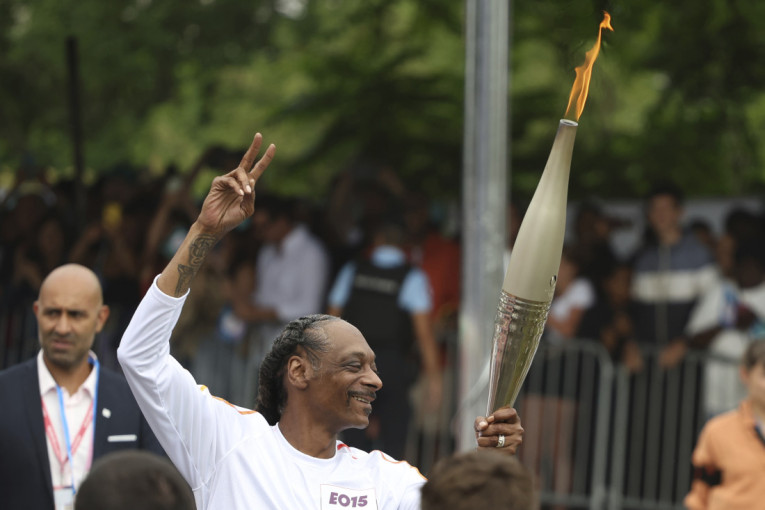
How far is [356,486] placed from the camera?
3848 millimetres

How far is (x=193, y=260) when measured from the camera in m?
3.78

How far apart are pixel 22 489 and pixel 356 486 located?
1.73m

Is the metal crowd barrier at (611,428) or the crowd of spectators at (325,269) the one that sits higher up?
the crowd of spectators at (325,269)

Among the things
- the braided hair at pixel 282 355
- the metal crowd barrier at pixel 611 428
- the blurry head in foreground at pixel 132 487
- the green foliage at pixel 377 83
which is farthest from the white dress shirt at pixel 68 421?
the green foliage at pixel 377 83

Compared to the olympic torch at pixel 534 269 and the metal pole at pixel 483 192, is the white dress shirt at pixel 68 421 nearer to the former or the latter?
the olympic torch at pixel 534 269

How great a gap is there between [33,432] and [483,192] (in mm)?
3246

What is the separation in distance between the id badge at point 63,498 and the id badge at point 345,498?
1.61m

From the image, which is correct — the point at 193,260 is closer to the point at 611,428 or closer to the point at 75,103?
the point at 75,103

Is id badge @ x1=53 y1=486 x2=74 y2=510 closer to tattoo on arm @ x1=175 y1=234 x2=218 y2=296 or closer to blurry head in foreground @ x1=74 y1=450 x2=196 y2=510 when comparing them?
tattoo on arm @ x1=175 y1=234 x2=218 y2=296

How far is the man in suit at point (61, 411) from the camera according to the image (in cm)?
493

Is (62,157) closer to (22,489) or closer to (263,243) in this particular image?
(263,243)

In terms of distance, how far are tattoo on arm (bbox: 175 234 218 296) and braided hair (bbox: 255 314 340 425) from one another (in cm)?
45

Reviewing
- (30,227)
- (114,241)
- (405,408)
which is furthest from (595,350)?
(30,227)

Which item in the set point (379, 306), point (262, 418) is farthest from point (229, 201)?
point (379, 306)
